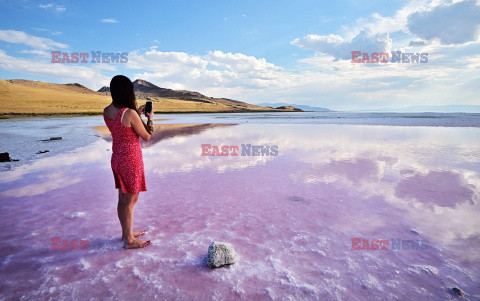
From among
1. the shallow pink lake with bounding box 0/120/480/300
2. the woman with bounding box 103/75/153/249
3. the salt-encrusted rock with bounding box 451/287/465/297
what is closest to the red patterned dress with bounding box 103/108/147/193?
the woman with bounding box 103/75/153/249

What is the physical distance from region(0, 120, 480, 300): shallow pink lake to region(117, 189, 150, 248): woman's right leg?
Answer: 5.9 inches

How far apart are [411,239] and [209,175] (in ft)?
17.0

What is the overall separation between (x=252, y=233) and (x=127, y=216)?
1.94 m

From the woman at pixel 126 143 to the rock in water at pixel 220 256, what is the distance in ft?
3.80

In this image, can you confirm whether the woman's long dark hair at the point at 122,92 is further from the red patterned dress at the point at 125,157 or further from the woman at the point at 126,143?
the red patterned dress at the point at 125,157

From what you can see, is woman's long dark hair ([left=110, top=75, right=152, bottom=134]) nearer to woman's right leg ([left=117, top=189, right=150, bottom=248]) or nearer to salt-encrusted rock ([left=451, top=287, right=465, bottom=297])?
woman's right leg ([left=117, top=189, right=150, bottom=248])

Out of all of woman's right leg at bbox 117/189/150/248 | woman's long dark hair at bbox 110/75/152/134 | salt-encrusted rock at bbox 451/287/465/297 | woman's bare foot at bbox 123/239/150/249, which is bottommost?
woman's bare foot at bbox 123/239/150/249

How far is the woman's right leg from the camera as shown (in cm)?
353

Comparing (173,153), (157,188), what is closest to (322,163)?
(157,188)

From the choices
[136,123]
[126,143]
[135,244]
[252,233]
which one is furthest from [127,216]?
[252,233]

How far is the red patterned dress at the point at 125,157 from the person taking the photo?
3256mm

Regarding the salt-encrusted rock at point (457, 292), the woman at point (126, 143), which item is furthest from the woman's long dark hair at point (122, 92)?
the salt-encrusted rock at point (457, 292)

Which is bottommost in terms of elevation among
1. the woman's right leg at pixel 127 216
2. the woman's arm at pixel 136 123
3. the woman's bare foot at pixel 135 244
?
the woman's bare foot at pixel 135 244

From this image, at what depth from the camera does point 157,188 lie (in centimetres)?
627
